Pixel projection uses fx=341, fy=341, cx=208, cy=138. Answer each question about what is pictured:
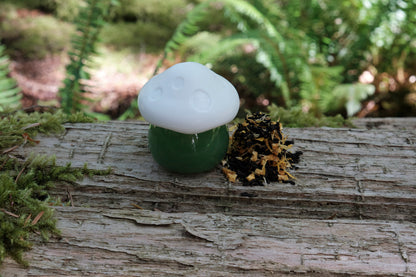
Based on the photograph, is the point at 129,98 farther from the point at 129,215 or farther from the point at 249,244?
the point at 249,244

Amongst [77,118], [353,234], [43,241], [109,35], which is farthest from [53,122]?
[109,35]

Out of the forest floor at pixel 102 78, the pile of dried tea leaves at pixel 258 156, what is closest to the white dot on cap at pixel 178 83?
the pile of dried tea leaves at pixel 258 156

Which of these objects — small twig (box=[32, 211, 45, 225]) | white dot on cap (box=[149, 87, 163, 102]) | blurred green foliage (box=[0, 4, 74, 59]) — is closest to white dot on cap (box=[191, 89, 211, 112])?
white dot on cap (box=[149, 87, 163, 102])

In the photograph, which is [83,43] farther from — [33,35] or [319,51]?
[319,51]

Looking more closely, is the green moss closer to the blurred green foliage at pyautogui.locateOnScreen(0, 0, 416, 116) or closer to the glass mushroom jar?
the glass mushroom jar

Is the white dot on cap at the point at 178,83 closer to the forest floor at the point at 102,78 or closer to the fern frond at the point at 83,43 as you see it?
the fern frond at the point at 83,43

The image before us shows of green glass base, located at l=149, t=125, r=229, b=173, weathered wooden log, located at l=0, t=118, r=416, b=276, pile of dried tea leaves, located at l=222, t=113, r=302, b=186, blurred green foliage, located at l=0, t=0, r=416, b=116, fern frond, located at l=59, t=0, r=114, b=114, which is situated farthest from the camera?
blurred green foliage, located at l=0, t=0, r=416, b=116

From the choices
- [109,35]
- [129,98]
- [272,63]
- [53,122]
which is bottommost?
[129,98]
